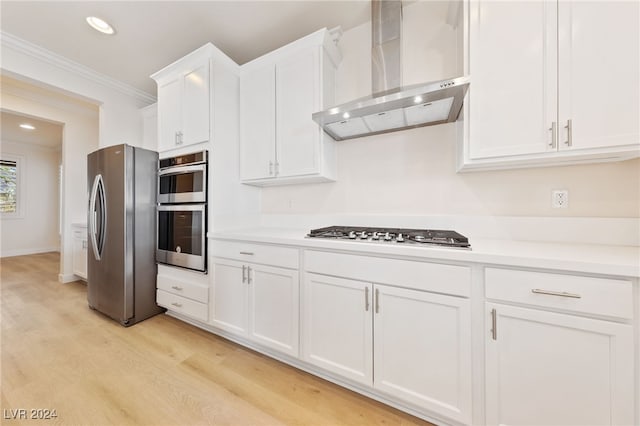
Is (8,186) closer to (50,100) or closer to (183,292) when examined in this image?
(50,100)

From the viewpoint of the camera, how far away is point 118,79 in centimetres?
287

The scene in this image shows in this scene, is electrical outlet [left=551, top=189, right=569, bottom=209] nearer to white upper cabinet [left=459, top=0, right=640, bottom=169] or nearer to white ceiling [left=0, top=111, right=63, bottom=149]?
white upper cabinet [left=459, top=0, right=640, bottom=169]

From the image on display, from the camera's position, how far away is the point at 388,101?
138 centimetres

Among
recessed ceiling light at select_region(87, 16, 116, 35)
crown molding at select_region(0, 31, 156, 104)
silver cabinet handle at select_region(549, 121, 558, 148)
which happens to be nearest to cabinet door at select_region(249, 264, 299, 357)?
silver cabinet handle at select_region(549, 121, 558, 148)

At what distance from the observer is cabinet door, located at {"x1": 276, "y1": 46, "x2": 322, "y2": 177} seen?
1.86m

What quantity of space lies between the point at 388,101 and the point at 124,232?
8.19 feet

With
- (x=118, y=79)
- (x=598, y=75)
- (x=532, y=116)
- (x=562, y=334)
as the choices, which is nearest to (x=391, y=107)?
(x=532, y=116)

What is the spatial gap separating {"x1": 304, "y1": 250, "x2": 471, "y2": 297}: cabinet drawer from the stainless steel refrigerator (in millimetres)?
1823

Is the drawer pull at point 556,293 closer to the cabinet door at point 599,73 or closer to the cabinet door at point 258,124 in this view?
the cabinet door at point 599,73

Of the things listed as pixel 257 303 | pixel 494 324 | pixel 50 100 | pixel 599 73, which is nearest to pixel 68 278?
pixel 50 100

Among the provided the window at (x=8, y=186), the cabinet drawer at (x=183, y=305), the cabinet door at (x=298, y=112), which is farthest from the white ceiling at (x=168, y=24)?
the window at (x=8, y=186)

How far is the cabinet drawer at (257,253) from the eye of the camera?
1.56 m

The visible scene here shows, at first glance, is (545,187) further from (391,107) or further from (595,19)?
(391,107)

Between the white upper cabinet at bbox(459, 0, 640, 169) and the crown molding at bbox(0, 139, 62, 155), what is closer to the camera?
the white upper cabinet at bbox(459, 0, 640, 169)
